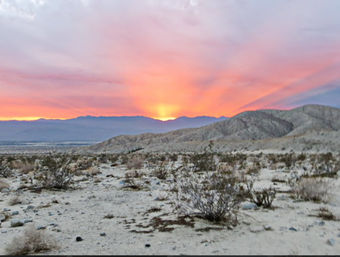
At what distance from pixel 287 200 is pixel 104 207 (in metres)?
4.69

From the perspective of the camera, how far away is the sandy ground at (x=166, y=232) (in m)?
4.11

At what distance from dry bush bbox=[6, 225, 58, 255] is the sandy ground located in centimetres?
18

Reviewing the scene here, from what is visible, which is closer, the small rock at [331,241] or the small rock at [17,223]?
the small rock at [331,241]

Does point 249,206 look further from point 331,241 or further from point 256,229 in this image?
point 331,241

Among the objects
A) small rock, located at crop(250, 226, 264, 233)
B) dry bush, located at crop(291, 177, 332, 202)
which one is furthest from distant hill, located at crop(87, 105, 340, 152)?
small rock, located at crop(250, 226, 264, 233)

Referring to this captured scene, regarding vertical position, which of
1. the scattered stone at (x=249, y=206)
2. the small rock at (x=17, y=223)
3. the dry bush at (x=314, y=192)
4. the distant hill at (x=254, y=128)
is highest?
the distant hill at (x=254, y=128)

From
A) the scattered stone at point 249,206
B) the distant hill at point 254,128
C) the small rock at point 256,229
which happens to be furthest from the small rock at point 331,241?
the distant hill at point 254,128

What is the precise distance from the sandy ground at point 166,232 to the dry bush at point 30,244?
183mm

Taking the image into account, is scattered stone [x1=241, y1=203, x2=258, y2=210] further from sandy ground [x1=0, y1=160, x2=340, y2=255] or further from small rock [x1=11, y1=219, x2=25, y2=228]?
small rock [x1=11, y1=219, x2=25, y2=228]

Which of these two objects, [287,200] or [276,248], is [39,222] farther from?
[287,200]

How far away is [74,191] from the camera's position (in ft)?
31.6

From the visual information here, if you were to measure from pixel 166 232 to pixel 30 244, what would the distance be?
2212mm

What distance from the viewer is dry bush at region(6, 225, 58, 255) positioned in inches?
167

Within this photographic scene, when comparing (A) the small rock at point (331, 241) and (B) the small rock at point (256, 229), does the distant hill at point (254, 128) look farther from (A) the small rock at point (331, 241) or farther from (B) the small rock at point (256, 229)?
(A) the small rock at point (331, 241)
